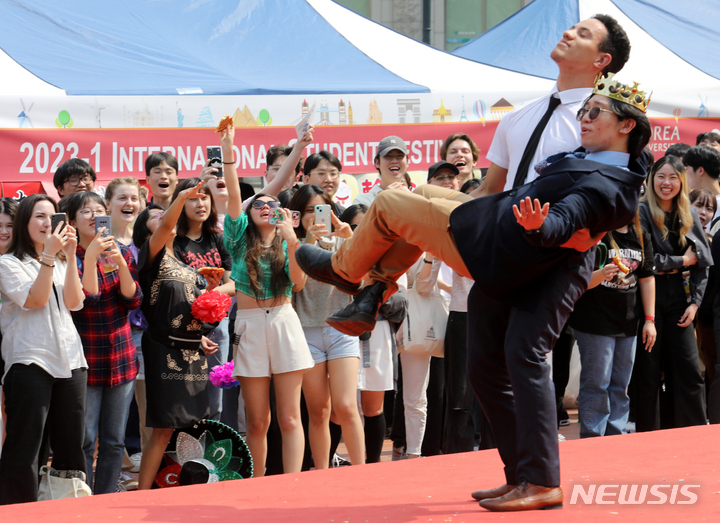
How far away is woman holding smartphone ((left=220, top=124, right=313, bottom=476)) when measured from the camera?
14.5 feet

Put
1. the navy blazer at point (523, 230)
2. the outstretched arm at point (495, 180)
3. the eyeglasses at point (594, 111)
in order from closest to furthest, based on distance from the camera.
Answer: the navy blazer at point (523, 230), the eyeglasses at point (594, 111), the outstretched arm at point (495, 180)

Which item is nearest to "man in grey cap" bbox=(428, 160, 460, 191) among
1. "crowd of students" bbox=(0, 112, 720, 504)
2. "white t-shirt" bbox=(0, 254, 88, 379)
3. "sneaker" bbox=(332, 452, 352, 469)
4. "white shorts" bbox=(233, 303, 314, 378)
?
"crowd of students" bbox=(0, 112, 720, 504)

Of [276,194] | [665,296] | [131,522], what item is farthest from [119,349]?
[665,296]

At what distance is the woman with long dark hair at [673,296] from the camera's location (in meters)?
5.46

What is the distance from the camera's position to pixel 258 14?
25.3 feet

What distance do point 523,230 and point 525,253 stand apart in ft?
0.25

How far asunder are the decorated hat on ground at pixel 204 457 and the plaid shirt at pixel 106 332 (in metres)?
0.46

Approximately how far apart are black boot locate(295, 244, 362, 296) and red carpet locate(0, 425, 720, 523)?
0.78m

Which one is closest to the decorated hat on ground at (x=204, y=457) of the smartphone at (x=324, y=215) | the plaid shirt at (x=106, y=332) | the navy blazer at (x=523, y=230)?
the plaid shirt at (x=106, y=332)

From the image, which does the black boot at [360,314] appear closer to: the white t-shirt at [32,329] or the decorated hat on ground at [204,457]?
the decorated hat on ground at [204,457]

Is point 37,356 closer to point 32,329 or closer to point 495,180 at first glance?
point 32,329

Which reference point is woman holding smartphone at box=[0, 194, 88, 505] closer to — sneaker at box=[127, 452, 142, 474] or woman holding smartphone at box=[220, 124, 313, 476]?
woman holding smartphone at box=[220, 124, 313, 476]

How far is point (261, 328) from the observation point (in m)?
4.43

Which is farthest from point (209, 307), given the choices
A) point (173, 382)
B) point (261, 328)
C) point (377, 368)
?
point (377, 368)
